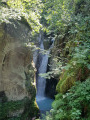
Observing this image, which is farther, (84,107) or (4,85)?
(4,85)

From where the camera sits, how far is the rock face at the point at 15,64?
25.2 ft

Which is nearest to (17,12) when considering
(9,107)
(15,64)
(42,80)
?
(15,64)

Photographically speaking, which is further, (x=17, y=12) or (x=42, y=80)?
(x=42, y=80)

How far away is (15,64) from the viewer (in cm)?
837

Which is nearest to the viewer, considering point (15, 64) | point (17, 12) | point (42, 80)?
point (17, 12)

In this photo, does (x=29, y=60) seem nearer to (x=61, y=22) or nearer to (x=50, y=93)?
(x=61, y=22)

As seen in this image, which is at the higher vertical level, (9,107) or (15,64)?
(15,64)

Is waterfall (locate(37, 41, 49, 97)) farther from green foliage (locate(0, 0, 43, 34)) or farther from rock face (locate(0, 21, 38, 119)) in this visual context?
green foliage (locate(0, 0, 43, 34))

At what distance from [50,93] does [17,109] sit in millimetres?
8834

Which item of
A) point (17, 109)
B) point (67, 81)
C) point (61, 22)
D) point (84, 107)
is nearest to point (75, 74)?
point (67, 81)

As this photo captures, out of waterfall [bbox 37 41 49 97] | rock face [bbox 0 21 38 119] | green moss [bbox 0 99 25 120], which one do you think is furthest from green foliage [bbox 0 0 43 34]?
waterfall [bbox 37 41 49 97]

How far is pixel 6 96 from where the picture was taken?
815 cm

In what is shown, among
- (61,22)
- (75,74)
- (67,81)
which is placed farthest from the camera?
(61,22)

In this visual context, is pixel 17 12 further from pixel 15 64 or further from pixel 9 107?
pixel 9 107
